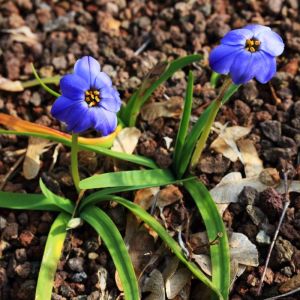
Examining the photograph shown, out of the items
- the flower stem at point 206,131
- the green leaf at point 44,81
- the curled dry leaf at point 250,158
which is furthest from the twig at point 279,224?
the green leaf at point 44,81

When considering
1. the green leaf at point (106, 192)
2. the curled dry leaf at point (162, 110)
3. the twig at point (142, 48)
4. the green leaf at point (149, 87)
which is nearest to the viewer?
the green leaf at point (106, 192)

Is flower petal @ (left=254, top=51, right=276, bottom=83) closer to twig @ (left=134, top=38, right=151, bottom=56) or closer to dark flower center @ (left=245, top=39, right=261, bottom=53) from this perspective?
dark flower center @ (left=245, top=39, right=261, bottom=53)

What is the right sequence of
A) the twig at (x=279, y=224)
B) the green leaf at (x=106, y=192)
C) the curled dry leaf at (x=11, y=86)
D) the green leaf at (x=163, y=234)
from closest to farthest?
1. the green leaf at (x=163, y=234)
2. the twig at (x=279, y=224)
3. the green leaf at (x=106, y=192)
4. the curled dry leaf at (x=11, y=86)

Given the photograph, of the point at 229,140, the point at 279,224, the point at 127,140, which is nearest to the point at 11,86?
the point at 127,140

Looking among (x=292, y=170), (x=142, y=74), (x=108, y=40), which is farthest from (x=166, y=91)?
(x=292, y=170)

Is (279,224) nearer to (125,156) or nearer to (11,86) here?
(125,156)

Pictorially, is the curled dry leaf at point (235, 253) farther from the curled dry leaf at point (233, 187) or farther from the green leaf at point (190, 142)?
the green leaf at point (190, 142)
